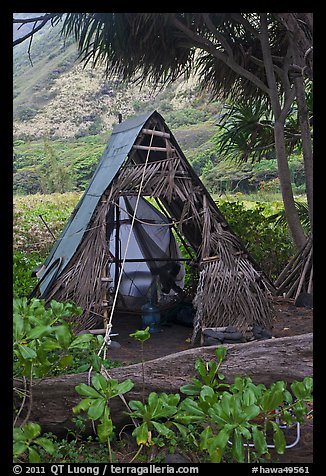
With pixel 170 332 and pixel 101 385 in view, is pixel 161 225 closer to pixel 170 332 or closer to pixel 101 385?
pixel 170 332

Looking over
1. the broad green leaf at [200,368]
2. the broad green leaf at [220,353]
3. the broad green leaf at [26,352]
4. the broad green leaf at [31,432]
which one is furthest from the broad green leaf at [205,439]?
the broad green leaf at [26,352]

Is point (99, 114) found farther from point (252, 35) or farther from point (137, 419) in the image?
point (137, 419)

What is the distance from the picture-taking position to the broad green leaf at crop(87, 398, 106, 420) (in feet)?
8.35

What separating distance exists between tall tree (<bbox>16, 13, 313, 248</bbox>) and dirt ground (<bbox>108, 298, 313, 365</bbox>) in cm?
126

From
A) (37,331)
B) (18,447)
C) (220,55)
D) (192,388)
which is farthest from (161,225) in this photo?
(220,55)

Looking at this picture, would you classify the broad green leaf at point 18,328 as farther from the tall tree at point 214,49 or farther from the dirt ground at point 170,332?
the tall tree at point 214,49

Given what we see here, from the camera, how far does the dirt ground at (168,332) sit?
497 centimetres

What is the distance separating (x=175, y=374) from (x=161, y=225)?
6.97ft

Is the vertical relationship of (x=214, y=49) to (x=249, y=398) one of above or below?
above

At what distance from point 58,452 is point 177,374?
782 mm

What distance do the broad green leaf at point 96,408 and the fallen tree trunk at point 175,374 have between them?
0.57 metres

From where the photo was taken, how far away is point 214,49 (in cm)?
732

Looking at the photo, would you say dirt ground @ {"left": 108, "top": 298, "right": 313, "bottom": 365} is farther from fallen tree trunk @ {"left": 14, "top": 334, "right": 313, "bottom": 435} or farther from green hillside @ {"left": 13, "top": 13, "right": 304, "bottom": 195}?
green hillside @ {"left": 13, "top": 13, "right": 304, "bottom": 195}
